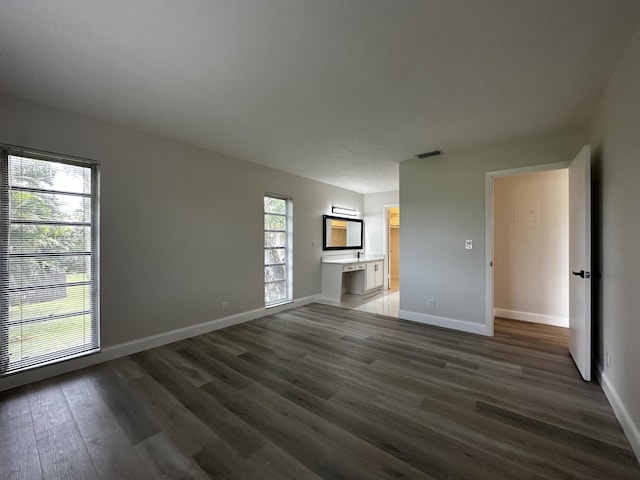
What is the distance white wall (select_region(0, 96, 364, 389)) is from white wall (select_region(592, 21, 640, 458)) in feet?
13.4

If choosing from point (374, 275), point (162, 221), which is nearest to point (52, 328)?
point (162, 221)

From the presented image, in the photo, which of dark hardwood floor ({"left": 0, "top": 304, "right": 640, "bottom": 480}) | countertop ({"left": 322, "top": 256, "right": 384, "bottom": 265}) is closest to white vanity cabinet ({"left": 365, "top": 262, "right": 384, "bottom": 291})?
countertop ({"left": 322, "top": 256, "right": 384, "bottom": 265})

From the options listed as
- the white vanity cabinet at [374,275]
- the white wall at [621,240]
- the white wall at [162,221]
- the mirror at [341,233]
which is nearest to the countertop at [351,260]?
the white vanity cabinet at [374,275]

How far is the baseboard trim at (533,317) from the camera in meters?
3.88

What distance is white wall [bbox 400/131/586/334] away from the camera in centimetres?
340

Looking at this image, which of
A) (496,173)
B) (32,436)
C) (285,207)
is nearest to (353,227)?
Answer: (285,207)

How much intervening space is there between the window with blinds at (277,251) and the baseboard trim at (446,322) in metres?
2.17

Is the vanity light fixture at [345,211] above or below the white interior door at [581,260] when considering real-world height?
above

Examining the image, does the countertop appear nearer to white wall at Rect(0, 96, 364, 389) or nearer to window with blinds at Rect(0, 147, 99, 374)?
white wall at Rect(0, 96, 364, 389)

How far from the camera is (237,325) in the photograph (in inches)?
157

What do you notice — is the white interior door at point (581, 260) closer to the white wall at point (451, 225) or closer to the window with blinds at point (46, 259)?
the white wall at point (451, 225)

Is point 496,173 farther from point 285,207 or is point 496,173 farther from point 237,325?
point 237,325

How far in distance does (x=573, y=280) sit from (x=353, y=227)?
4.43 meters

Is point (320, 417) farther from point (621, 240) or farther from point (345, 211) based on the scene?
point (345, 211)
